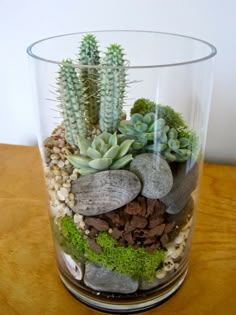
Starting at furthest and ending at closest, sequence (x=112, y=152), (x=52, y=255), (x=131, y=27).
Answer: (x=131, y=27)
(x=52, y=255)
(x=112, y=152)

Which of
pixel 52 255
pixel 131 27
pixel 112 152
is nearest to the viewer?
pixel 112 152

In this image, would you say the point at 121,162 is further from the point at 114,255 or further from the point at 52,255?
the point at 52,255

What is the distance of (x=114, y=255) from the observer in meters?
0.41

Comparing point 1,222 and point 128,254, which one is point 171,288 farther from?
point 1,222

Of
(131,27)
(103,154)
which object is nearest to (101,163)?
(103,154)

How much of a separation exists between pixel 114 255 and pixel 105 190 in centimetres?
8

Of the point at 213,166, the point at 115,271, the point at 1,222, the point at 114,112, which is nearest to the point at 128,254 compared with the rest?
the point at 115,271

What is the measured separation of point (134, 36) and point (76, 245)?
30 centimetres

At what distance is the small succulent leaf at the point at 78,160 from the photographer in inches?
15.0

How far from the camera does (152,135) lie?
0.38 meters

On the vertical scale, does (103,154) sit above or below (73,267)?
above

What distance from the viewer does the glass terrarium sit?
377 millimetres

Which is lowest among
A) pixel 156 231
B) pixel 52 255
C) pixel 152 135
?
pixel 52 255

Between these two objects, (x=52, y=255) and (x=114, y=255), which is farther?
(x=52, y=255)
